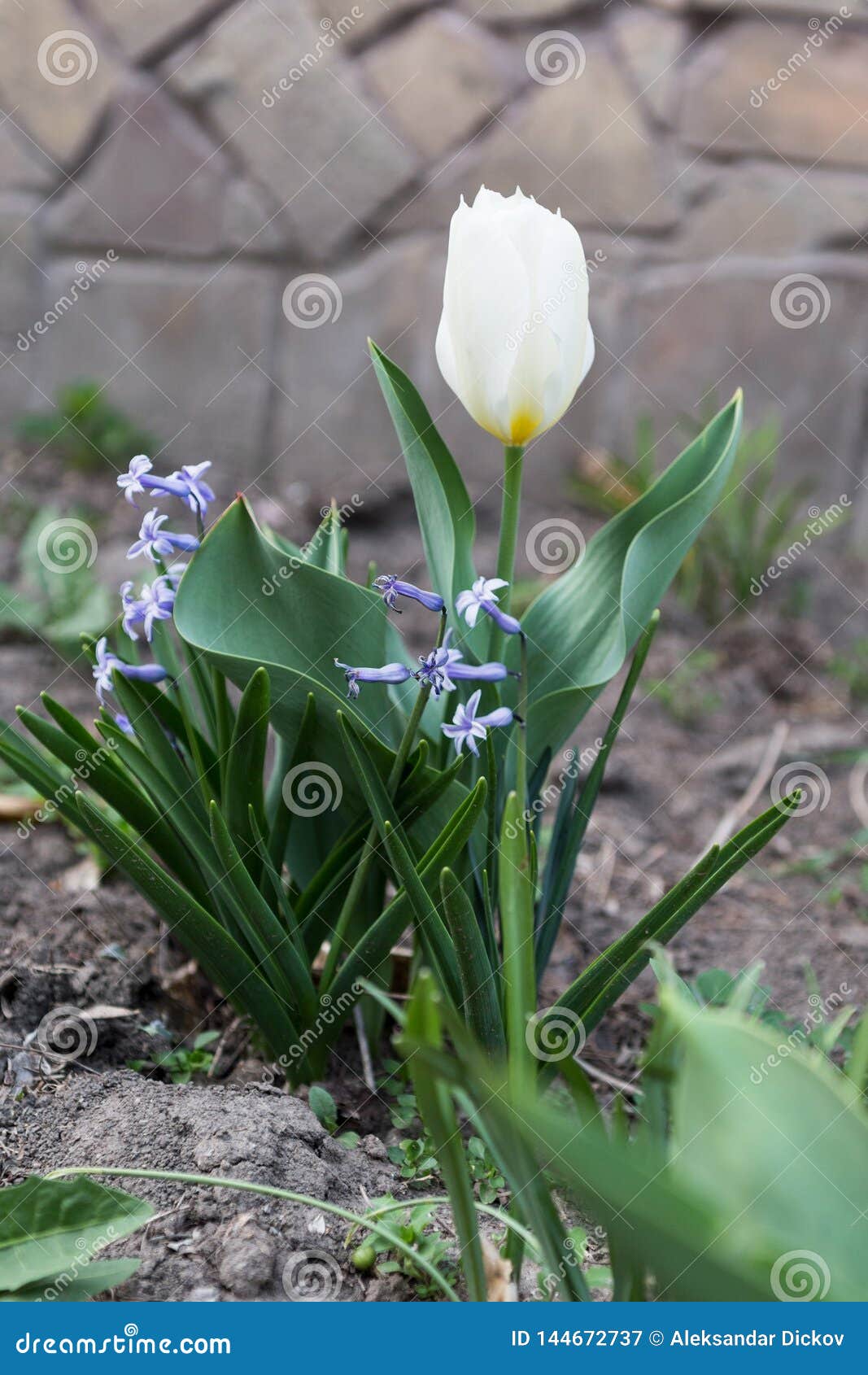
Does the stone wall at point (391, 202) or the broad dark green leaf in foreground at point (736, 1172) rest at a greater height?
the stone wall at point (391, 202)

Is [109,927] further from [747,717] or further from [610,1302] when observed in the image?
[747,717]

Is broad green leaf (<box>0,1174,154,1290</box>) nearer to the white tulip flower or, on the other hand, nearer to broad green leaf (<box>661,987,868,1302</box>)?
broad green leaf (<box>661,987,868,1302</box>)

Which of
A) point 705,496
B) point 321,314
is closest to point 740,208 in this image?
point 321,314

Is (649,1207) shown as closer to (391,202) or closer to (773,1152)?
(773,1152)

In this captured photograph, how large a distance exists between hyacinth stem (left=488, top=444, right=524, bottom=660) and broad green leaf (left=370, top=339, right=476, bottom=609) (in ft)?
0.13

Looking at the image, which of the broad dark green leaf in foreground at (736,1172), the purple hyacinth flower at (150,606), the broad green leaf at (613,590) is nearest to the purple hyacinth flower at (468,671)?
the broad green leaf at (613,590)

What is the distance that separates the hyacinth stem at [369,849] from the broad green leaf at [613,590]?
128 mm

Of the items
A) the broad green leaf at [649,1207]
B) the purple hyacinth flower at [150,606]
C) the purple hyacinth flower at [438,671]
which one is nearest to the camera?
the broad green leaf at [649,1207]

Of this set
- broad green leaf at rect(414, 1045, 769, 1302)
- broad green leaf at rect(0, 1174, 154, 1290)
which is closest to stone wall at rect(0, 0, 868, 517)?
broad green leaf at rect(0, 1174, 154, 1290)

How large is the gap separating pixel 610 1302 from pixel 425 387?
2.46m

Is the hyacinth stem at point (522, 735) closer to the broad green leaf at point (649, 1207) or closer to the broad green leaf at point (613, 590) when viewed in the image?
the broad green leaf at point (613, 590)

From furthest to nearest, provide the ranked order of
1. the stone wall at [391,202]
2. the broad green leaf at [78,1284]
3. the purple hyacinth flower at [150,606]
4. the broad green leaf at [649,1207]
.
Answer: the stone wall at [391,202] < the purple hyacinth flower at [150,606] < the broad green leaf at [78,1284] < the broad green leaf at [649,1207]

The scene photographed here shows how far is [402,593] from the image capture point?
0.93m

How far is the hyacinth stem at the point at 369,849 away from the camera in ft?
2.95
